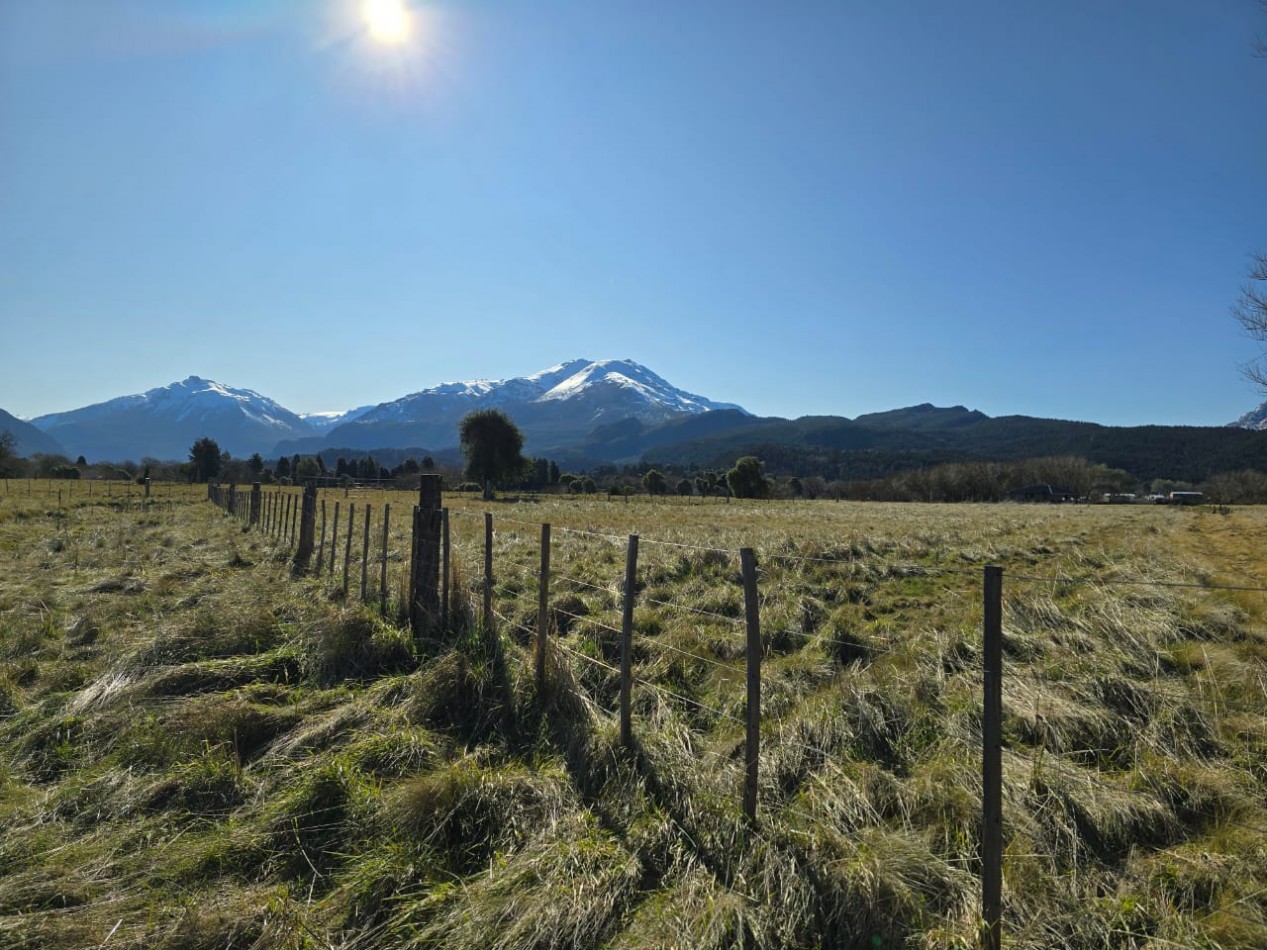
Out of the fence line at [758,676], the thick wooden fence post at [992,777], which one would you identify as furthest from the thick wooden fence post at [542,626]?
the thick wooden fence post at [992,777]

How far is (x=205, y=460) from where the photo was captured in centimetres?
8881

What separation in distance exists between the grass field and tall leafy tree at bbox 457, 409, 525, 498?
59.3m

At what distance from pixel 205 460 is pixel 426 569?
99.0 meters

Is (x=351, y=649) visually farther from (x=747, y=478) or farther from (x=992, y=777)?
(x=747, y=478)

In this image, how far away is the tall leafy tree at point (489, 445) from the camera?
223 feet

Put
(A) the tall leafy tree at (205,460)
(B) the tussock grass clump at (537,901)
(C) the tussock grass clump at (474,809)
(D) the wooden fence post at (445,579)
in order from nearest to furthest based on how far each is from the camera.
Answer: (B) the tussock grass clump at (537,901) → (C) the tussock grass clump at (474,809) → (D) the wooden fence post at (445,579) → (A) the tall leafy tree at (205,460)

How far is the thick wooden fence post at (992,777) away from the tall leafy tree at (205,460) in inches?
4132

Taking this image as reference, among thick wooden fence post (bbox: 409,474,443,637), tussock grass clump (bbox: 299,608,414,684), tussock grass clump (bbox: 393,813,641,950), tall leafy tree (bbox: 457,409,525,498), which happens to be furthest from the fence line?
tall leafy tree (bbox: 457,409,525,498)

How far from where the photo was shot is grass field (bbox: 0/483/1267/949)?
333cm

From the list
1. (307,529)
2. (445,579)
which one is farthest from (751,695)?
(307,529)

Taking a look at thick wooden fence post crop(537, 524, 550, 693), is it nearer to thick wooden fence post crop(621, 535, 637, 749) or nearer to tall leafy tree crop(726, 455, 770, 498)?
thick wooden fence post crop(621, 535, 637, 749)

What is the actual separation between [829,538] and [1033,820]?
15116mm

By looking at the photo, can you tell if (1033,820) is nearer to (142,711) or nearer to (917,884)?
(917,884)

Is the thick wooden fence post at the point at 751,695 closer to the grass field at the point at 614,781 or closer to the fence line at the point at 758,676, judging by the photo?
the fence line at the point at 758,676
